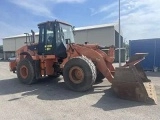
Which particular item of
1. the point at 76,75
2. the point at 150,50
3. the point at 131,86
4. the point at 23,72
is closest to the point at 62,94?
the point at 76,75

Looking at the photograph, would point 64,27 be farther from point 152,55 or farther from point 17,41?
point 17,41

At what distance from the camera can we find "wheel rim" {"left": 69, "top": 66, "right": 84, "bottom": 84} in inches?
320

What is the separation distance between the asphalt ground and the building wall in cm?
2433

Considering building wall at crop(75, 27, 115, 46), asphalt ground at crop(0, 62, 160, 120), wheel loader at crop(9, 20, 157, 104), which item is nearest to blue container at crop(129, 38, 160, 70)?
wheel loader at crop(9, 20, 157, 104)

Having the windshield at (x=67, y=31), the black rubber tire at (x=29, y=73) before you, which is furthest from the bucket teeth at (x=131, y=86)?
the black rubber tire at (x=29, y=73)

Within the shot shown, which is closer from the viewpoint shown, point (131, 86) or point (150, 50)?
point (131, 86)

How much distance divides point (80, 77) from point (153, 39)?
406 inches

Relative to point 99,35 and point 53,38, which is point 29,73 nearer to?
point 53,38

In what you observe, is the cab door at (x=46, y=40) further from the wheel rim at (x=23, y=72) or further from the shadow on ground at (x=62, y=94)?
the shadow on ground at (x=62, y=94)

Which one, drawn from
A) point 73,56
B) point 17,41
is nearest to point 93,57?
→ point 73,56

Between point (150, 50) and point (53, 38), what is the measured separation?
31.9 ft

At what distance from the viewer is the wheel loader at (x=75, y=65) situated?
6.80 metres

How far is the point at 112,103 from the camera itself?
6.53 meters

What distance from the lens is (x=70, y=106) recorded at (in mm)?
6348
